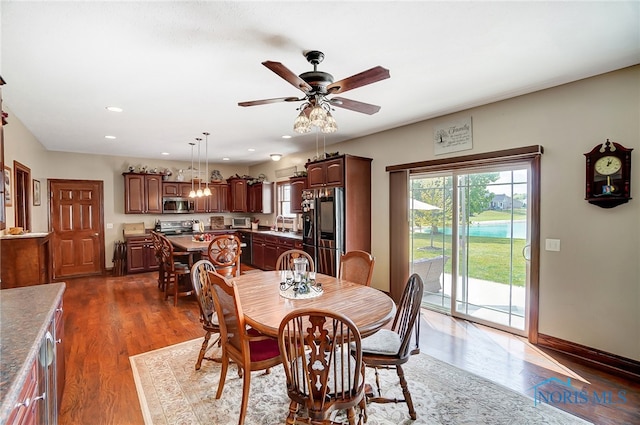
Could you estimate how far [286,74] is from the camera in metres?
1.90

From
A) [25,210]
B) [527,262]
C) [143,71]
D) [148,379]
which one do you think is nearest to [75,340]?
[148,379]

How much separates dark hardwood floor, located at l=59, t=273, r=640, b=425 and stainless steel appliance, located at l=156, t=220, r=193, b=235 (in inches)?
103

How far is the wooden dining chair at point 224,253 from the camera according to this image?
172 inches

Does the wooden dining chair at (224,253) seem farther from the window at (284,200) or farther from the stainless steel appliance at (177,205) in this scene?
the stainless steel appliance at (177,205)

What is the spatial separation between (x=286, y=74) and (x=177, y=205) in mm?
6380

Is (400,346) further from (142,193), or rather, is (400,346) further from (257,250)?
→ (142,193)

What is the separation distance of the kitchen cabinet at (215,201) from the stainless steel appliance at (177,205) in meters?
0.15

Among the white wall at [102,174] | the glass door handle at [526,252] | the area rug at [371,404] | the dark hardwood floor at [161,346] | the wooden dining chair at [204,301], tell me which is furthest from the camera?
the white wall at [102,174]

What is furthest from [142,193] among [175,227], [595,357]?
[595,357]

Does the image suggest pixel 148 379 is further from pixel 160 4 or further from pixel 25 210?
pixel 25 210

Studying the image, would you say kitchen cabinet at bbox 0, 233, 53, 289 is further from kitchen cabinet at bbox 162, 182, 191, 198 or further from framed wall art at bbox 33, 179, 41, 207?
kitchen cabinet at bbox 162, 182, 191, 198

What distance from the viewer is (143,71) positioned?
2570 mm

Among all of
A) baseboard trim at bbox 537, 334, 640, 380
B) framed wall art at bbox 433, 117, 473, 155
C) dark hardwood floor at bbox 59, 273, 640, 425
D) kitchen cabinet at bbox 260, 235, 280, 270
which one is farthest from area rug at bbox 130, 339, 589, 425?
kitchen cabinet at bbox 260, 235, 280, 270

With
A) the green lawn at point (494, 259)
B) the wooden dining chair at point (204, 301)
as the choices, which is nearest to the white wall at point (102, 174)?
the wooden dining chair at point (204, 301)
